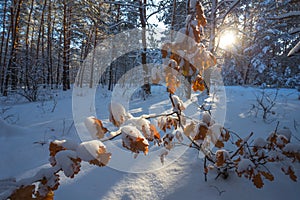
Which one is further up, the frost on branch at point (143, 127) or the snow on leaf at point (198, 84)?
the snow on leaf at point (198, 84)

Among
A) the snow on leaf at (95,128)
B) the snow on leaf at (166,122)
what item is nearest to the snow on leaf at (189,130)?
the snow on leaf at (166,122)

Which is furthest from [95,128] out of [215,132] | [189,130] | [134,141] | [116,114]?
[215,132]

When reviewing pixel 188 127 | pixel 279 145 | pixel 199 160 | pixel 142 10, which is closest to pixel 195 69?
pixel 188 127

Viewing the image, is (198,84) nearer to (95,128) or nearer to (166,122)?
(166,122)

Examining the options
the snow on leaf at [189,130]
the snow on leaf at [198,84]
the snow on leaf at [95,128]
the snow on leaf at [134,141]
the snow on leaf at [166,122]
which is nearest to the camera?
the snow on leaf at [134,141]

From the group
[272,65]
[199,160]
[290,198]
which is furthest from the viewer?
[272,65]

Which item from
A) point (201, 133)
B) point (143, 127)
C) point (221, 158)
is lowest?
point (221, 158)

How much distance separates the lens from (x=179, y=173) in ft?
5.67

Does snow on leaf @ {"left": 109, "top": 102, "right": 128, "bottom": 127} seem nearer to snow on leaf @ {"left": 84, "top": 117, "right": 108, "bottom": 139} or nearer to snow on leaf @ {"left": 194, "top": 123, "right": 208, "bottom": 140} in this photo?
snow on leaf @ {"left": 84, "top": 117, "right": 108, "bottom": 139}

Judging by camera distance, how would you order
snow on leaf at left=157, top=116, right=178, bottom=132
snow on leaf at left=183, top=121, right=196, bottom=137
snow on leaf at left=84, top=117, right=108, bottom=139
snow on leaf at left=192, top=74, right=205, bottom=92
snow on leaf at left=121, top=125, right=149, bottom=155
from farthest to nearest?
snow on leaf at left=157, top=116, right=178, bottom=132 < snow on leaf at left=183, top=121, right=196, bottom=137 < snow on leaf at left=192, top=74, right=205, bottom=92 < snow on leaf at left=84, top=117, right=108, bottom=139 < snow on leaf at left=121, top=125, right=149, bottom=155

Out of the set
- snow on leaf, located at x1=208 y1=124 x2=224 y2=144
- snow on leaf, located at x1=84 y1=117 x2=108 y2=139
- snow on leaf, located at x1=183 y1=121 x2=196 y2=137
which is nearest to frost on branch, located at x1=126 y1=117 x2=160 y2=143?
snow on leaf, located at x1=84 y1=117 x2=108 y2=139

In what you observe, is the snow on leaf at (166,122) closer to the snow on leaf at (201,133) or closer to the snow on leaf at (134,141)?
the snow on leaf at (201,133)

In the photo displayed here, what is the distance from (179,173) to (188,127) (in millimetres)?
616

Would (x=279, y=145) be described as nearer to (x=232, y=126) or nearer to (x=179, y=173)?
(x=179, y=173)
